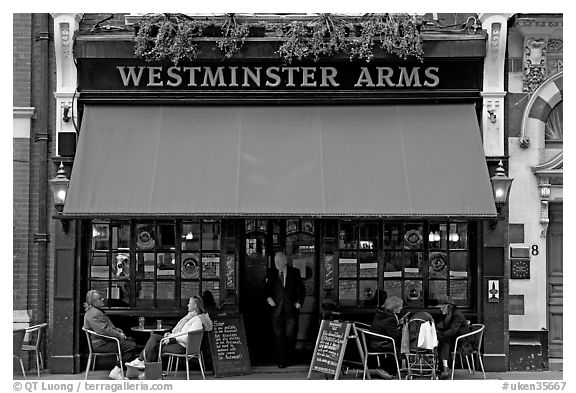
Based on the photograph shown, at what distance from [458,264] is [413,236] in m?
0.80

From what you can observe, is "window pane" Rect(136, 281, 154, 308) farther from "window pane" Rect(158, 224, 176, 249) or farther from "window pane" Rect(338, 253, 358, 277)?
"window pane" Rect(338, 253, 358, 277)

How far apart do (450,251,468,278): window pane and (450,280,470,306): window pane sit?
0.11 metres

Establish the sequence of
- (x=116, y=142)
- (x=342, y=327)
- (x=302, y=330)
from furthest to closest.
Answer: (x=302, y=330), (x=116, y=142), (x=342, y=327)

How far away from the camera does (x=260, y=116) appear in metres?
→ 12.8

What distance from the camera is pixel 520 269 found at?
12906 millimetres

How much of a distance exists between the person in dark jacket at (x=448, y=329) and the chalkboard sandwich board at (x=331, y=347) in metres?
1.35

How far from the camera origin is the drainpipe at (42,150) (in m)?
12.9

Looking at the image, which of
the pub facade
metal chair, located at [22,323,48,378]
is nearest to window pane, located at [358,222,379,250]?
the pub facade

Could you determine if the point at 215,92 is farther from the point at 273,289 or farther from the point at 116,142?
the point at 273,289

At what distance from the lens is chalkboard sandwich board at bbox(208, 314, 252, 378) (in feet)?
40.4

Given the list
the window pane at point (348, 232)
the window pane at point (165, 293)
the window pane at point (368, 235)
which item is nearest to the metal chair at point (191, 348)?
the window pane at point (165, 293)

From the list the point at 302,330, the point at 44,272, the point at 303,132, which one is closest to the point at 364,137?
the point at 303,132

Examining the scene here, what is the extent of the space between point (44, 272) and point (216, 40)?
428cm

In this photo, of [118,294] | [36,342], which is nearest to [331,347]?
[118,294]
